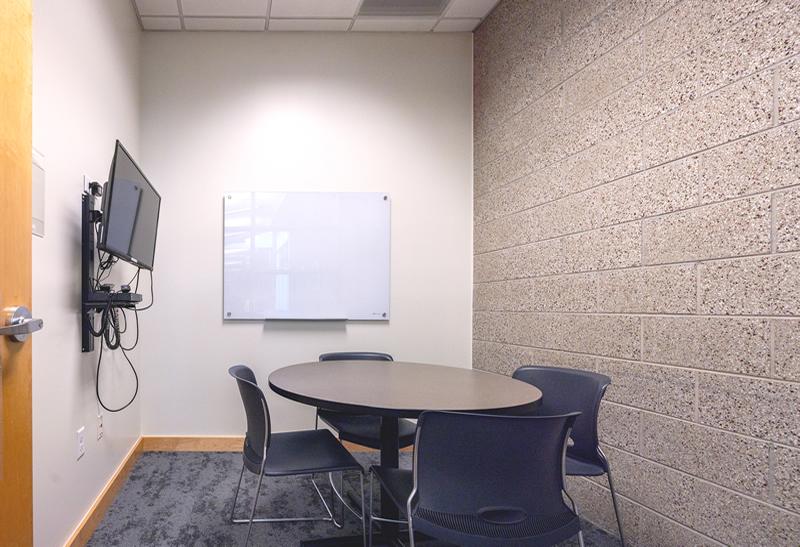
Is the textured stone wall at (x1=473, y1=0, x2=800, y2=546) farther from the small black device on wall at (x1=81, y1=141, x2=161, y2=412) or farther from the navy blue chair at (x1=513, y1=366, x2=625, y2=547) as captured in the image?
the small black device on wall at (x1=81, y1=141, x2=161, y2=412)

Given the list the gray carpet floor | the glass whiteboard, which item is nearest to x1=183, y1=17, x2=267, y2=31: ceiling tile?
the glass whiteboard

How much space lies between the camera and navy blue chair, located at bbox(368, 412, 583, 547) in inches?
52.0

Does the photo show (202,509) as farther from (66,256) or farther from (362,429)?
(66,256)

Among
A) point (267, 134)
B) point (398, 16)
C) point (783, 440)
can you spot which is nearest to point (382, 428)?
point (783, 440)

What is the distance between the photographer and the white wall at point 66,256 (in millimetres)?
1796

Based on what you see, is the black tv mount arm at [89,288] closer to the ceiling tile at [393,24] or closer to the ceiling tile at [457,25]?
the ceiling tile at [393,24]

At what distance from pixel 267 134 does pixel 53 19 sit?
67.2 inches

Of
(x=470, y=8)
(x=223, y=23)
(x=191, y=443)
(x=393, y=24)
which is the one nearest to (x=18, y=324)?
(x=191, y=443)

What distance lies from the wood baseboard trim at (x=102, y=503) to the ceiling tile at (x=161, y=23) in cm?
304

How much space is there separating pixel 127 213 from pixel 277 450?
4.47 feet

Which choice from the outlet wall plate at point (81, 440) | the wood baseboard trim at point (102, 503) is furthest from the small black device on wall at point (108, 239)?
the wood baseboard trim at point (102, 503)

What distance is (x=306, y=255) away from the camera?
11.6 ft

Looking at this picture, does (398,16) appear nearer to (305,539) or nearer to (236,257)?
(236,257)

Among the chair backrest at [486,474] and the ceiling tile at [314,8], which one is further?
the ceiling tile at [314,8]
